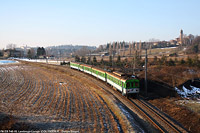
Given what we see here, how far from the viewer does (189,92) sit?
2888 cm

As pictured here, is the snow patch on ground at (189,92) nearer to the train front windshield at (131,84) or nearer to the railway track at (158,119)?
the train front windshield at (131,84)

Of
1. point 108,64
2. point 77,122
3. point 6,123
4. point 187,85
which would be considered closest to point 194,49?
point 108,64

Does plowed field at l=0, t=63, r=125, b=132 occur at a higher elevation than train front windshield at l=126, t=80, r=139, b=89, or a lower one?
lower

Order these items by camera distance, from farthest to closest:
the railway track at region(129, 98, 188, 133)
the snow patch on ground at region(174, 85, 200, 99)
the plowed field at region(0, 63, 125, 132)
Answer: the snow patch on ground at region(174, 85, 200, 99)
the railway track at region(129, 98, 188, 133)
the plowed field at region(0, 63, 125, 132)

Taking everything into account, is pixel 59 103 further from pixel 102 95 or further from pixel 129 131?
pixel 129 131

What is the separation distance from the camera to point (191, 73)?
119 feet

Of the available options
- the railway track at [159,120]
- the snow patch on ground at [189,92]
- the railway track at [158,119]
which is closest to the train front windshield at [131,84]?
the railway track at [158,119]

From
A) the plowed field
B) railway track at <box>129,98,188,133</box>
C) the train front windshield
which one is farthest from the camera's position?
the train front windshield

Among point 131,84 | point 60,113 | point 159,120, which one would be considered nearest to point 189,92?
point 131,84

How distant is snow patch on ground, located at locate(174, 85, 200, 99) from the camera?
90.0 ft

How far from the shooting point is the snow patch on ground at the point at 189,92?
27438mm

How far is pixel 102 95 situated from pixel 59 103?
24.6 ft

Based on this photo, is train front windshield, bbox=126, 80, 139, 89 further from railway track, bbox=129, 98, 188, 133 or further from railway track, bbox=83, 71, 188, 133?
railway track, bbox=129, 98, 188, 133

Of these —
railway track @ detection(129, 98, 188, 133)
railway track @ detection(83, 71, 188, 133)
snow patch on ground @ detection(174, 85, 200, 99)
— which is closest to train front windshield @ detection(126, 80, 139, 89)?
railway track @ detection(83, 71, 188, 133)
